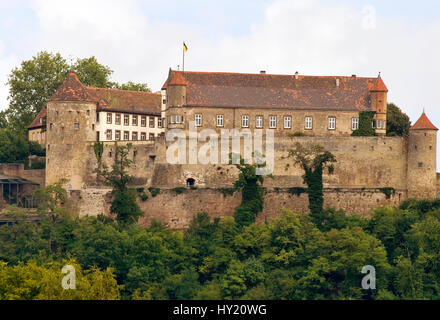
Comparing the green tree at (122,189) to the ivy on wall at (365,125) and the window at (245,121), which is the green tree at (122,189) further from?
the ivy on wall at (365,125)

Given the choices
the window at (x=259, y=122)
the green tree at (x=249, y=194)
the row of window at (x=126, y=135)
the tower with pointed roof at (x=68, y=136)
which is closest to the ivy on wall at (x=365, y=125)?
the window at (x=259, y=122)

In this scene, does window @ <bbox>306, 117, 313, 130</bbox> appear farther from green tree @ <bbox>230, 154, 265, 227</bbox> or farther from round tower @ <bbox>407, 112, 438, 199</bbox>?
round tower @ <bbox>407, 112, 438, 199</bbox>

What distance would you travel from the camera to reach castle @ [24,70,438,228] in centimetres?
8050

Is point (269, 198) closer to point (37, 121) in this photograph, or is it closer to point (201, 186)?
point (201, 186)

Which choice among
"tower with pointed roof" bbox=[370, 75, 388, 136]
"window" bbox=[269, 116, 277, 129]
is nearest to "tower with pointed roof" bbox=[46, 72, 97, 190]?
"window" bbox=[269, 116, 277, 129]

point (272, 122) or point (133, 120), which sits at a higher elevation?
point (133, 120)

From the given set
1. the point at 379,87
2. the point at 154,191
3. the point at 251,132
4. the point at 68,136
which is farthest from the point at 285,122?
the point at 68,136

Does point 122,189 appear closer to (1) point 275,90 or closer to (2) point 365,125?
(1) point 275,90

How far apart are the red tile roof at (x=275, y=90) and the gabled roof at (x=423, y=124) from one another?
13.4 feet

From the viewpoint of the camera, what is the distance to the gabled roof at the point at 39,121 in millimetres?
93481

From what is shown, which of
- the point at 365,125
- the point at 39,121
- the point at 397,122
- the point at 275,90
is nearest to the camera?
the point at 365,125

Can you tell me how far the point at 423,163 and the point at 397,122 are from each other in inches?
391

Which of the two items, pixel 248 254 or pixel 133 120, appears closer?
pixel 248 254

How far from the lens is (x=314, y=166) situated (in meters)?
80.4
